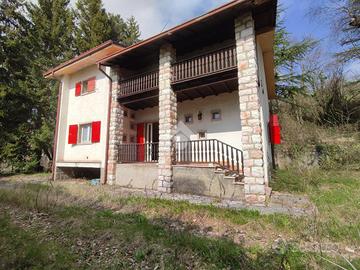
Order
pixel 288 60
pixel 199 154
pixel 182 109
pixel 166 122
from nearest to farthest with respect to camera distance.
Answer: pixel 166 122 < pixel 199 154 < pixel 182 109 < pixel 288 60

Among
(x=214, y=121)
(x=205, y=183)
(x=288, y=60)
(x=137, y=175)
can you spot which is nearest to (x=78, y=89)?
(x=137, y=175)

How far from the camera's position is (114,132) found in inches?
403

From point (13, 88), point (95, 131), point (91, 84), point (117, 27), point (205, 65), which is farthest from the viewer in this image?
point (117, 27)

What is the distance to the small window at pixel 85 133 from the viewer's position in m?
12.0

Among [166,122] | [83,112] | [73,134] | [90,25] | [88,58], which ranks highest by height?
[90,25]

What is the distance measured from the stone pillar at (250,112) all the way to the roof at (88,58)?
6192mm

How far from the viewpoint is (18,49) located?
15883mm

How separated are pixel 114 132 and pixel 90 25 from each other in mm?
14968

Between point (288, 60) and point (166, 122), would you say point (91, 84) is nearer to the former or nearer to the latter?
point (166, 122)

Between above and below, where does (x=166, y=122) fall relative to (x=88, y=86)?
below

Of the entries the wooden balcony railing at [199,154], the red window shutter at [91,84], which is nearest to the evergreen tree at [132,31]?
the red window shutter at [91,84]

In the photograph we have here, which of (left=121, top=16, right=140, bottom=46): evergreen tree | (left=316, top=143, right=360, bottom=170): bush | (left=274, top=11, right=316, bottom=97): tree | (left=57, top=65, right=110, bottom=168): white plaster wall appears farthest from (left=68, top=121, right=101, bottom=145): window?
(left=121, top=16, right=140, bottom=46): evergreen tree

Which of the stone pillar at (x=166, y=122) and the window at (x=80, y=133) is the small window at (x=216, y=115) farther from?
the window at (x=80, y=133)

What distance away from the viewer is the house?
692 cm
